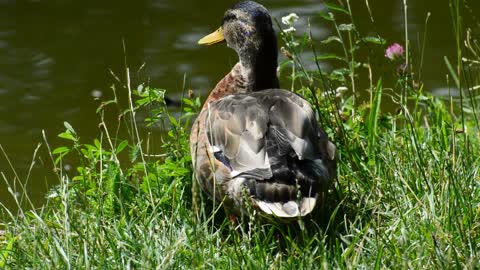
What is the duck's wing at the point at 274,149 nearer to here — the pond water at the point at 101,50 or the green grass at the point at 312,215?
the green grass at the point at 312,215

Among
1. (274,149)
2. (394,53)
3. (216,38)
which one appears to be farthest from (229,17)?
(274,149)

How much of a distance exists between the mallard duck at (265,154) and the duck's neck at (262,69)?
34 cm

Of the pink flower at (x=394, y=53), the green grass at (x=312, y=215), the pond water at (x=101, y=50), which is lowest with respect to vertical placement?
the pond water at (x=101, y=50)

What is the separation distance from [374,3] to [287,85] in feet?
7.34

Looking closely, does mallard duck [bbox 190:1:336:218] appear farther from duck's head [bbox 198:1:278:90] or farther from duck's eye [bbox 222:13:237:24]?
duck's eye [bbox 222:13:237:24]

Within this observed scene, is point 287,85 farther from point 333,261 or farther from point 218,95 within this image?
point 333,261

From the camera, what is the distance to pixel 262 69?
17.1 ft

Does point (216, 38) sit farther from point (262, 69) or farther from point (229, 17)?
point (262, 69)

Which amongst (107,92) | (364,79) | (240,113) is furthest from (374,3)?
(240,113)

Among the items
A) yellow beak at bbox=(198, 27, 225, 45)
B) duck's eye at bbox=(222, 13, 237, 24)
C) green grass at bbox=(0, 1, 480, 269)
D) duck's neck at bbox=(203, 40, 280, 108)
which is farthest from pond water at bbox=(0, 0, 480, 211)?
green grass at bbox=(0, 1, 480, 269)

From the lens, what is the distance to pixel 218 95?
5297 millimetres

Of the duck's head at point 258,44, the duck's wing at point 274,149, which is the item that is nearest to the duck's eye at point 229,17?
the duck's head at point 258,44

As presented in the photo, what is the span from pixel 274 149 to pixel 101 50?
4389 millimetres

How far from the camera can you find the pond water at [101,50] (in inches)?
289
